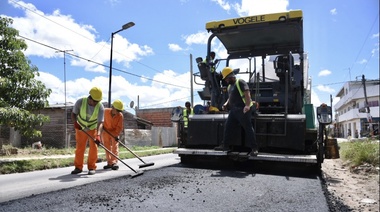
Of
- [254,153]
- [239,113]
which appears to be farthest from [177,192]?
[239,113]

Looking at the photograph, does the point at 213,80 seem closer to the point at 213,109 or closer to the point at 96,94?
the point at 213,109

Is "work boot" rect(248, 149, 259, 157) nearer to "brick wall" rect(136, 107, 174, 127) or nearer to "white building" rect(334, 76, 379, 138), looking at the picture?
"white building" rect(334, 76, 379, 138)

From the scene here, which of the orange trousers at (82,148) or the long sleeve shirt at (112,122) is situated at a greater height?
the long sleeve shirt at (112,122)

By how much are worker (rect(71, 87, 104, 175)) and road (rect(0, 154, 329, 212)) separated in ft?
1.14

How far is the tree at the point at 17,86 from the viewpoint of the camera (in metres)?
7.29

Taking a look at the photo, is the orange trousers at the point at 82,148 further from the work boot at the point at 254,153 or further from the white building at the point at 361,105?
the white building at the point at 361,105

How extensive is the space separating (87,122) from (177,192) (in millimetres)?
2527

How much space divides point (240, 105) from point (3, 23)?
19.1 feet

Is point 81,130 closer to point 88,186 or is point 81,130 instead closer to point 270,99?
point 88,186

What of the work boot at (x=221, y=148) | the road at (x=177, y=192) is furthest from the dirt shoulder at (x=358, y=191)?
the work boot at (x=221, y=148)

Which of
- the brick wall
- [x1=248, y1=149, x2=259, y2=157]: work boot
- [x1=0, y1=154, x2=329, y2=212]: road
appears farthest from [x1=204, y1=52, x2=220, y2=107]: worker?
the brick wall

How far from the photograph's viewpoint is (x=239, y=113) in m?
5.59

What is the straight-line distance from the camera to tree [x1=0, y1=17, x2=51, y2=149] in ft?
23.9

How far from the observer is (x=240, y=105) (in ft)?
18.5
